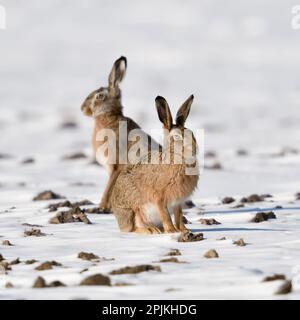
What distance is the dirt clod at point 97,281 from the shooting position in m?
6.60

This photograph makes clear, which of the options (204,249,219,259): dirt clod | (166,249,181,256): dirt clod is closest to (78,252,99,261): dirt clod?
(166,249,181,256): dirt clod

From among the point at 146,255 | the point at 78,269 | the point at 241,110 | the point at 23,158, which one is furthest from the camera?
the point at 241,110

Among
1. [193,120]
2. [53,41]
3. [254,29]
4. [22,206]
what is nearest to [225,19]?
[254,29]

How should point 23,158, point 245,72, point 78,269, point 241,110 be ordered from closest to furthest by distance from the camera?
1. point 78,269
2. point 23,158
3. point 241,110
4. point 245,72

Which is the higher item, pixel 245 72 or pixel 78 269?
pixel 245 72

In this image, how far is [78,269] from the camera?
7.20 meters

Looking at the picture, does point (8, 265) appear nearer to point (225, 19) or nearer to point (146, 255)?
point (146, 255)

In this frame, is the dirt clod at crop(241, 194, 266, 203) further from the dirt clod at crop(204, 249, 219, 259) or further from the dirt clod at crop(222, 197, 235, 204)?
the dirt clod at crop(204, 249, 219, 259)

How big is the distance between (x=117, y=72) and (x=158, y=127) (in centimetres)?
1446

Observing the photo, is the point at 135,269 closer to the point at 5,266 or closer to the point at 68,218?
the point at 5,266

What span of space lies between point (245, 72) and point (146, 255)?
134 ft

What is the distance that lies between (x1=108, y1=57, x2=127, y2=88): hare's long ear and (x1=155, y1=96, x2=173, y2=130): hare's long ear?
2864 millimetres

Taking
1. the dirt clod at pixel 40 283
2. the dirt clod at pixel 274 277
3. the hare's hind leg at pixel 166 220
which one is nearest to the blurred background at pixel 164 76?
the hare's hind leg at pixel 166 220

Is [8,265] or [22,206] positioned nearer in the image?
[8,265]
